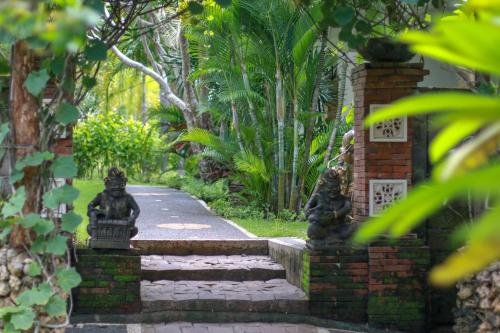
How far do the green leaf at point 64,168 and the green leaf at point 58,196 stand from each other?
9 cm

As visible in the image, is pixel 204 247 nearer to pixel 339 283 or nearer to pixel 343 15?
pixel 339 283

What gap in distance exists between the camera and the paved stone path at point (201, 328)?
6.11m

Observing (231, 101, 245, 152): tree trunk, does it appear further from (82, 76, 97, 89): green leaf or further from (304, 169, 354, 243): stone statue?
(82, 76, 97, 89): green leaf

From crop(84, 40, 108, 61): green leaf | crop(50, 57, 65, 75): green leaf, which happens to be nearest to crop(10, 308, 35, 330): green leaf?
crop(50, 57, 65, 75): green leaf

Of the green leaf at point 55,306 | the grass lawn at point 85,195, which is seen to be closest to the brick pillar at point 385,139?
the green leaf at point 55,306

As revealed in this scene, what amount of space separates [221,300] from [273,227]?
3931 mm

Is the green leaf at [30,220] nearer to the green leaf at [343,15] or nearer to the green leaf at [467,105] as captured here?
the green leaf at [343,15]

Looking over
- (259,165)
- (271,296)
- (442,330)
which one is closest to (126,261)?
(271,296)

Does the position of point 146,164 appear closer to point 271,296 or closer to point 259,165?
point 259,165

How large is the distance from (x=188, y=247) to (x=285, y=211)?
386 centimetres

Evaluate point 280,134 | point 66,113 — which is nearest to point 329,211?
point 66,113

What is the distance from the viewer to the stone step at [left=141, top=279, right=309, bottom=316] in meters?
6.51

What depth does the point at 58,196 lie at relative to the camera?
4.35 meters

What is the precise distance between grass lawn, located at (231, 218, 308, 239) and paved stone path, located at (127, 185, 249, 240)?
0.21 meters
